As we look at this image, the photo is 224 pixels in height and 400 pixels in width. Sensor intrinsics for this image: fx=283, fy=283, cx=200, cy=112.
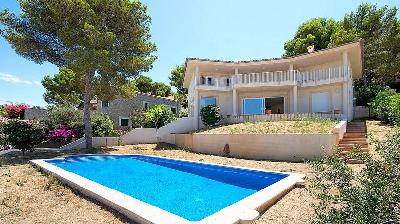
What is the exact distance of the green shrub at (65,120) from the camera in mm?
26661

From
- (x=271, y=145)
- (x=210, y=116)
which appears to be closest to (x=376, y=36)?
(x=210, y=116)

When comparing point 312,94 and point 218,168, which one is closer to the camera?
point 218,168

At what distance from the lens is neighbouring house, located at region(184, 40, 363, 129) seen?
24167 mm

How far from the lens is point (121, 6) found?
21.7 m

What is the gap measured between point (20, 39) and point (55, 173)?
13040 millimetres

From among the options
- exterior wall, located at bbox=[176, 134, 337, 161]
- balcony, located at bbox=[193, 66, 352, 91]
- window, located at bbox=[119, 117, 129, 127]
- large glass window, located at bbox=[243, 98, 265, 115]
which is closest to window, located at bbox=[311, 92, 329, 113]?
balcony, located at bbox=[193, 66, 352, 91]

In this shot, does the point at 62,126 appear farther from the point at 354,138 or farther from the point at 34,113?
the point at 354,138

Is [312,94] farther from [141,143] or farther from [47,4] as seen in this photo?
[47,4]

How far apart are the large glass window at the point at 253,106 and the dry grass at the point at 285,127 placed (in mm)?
5657

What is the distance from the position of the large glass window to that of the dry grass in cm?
566

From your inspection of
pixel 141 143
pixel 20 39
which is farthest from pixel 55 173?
pixel 141 143

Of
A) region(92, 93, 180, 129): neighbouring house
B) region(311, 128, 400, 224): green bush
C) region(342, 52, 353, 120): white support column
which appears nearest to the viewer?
region(311, 128, 400, 224): green bush

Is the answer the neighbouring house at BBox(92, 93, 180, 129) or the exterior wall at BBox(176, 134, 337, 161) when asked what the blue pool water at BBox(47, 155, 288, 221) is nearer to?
the exterior wall at BBox(176, 134, 337, 161)

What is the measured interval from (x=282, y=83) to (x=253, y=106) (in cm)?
422
